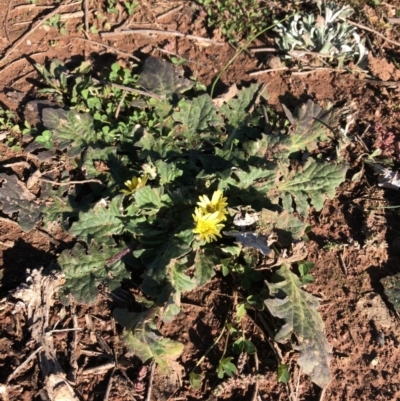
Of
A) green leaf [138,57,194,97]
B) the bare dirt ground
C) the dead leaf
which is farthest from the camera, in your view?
the dead leaf

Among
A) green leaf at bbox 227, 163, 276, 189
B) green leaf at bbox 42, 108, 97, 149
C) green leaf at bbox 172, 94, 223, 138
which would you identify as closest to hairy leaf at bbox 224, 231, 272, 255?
green leaf at bbox 227, 163, 276, 189

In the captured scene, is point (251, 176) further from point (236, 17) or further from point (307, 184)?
point (236, 17)

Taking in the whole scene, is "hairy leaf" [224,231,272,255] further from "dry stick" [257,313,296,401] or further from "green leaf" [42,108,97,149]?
"green leaf" [42,108,97,149]

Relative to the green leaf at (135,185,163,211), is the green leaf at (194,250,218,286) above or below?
below

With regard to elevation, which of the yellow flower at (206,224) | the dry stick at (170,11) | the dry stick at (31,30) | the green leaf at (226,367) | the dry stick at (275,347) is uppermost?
the dry stick at (31,30)

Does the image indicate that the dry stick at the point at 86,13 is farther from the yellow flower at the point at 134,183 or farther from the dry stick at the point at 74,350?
the dry stick at the point at 74,350

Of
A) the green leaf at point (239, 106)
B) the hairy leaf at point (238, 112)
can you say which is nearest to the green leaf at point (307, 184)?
the hairy leaf at point (238, 112)

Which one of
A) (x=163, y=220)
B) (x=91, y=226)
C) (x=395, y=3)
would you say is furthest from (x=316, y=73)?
(x=91, y=226)

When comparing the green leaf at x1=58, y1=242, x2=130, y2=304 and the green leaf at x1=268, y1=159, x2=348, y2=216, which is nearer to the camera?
the green leaf at x1=58, y1=242, x2=130, y2=304
